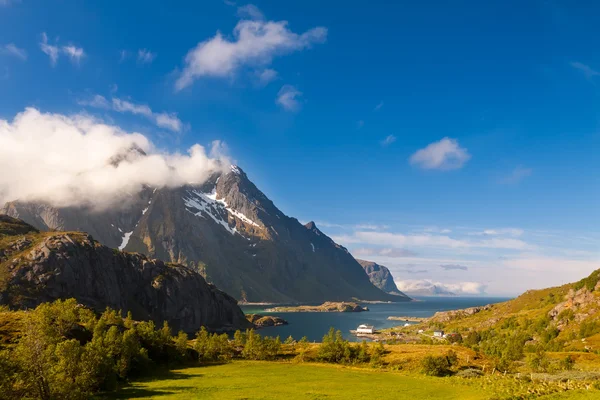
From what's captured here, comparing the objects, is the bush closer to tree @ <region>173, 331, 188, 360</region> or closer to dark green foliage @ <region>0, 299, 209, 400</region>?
dark green foliage @ <region>0, 299, 209, 400</region>

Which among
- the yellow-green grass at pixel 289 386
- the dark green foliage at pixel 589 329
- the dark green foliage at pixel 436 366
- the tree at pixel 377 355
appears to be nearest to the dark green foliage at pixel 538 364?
the dark green foliage at pixel 436 366

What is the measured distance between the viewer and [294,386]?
71.9 metres

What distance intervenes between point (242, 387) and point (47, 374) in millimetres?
32227

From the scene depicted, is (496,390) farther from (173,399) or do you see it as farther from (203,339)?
(203,339)

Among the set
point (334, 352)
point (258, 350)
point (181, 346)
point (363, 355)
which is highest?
point (181, 346)

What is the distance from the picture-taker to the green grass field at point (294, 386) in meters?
60.7

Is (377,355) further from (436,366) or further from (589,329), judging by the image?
(589,329)

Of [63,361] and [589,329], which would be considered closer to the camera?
[63,361]

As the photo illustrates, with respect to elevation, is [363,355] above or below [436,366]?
below

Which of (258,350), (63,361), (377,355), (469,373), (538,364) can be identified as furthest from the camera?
(258,350)

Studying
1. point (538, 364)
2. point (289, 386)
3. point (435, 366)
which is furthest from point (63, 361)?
point (538, 364)

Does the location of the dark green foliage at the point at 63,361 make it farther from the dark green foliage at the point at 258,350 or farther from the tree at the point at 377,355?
the tree at the point at 377,355

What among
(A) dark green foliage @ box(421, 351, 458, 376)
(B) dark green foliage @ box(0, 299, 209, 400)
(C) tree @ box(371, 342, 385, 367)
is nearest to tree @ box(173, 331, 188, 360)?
(B) dark green foliage @ box(0, 299, 209, 400)

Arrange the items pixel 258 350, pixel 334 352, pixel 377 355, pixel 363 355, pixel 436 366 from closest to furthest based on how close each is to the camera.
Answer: pixel 436 366, pixel 377 355, pixel 363 355, pixel 334 352, pixel 258 350
